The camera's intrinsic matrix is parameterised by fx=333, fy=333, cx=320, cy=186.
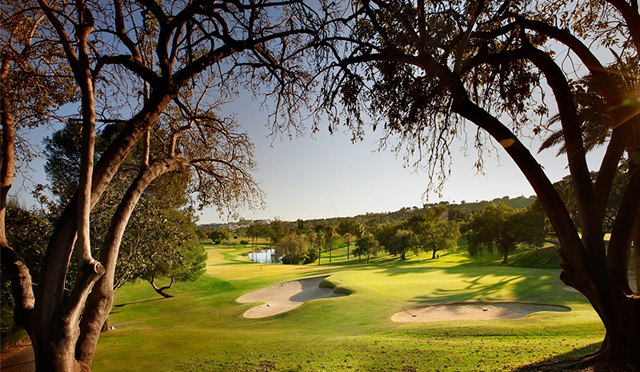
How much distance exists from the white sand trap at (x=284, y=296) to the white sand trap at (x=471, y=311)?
6.44 meters

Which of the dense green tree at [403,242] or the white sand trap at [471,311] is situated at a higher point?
the dense green tree at [403,242]

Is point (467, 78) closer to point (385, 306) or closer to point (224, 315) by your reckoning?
point (385, 306)

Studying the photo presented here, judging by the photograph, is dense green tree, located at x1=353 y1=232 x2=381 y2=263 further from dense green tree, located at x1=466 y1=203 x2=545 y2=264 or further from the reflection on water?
the reflection on water

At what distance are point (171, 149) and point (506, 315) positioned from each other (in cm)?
1544

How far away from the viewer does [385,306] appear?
16672 millimetres

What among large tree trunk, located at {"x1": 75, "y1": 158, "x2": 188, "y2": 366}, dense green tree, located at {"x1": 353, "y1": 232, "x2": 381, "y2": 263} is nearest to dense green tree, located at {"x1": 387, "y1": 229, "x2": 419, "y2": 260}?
dense green tree, located at {"x1": 353, "y1": 232, "x2": 381, "y2": 263}

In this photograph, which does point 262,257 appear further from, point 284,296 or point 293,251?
point 284,296

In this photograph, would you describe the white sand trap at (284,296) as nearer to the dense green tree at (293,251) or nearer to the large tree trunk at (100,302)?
the large tree trunk at (100,302)

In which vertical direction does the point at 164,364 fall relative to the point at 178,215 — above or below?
below

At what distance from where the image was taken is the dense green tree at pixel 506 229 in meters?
36.4

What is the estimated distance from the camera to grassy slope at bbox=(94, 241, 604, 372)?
766 centimetres

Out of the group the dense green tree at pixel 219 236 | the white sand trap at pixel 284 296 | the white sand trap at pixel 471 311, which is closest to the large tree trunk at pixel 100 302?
the white sand trap at pixel 471 311

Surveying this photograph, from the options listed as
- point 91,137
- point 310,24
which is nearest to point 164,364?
point 91,137

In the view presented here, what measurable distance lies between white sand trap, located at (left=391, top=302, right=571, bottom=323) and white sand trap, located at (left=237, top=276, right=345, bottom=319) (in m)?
6.44
